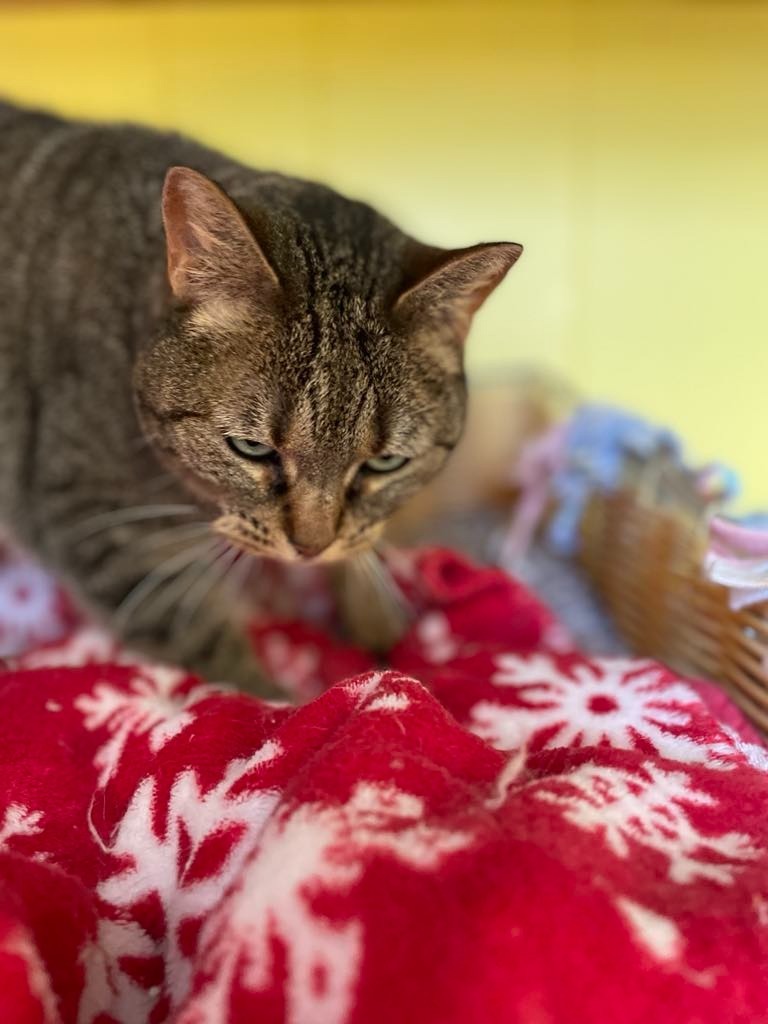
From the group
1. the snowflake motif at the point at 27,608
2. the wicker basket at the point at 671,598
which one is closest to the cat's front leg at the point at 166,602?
the snowflake motif at the point at 27,608

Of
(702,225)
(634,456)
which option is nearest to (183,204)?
(634,456)

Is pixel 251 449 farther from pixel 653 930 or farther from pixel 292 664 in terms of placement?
pixel 653 930

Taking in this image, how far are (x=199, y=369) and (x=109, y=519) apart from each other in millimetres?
289

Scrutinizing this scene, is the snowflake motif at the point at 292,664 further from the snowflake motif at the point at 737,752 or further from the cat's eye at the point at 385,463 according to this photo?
the snowflake motif at the point at 737,752

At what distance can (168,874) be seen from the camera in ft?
1.97

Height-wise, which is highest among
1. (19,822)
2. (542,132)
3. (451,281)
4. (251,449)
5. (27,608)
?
(542,132)

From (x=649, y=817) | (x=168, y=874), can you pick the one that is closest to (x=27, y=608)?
(x=168, y=874)

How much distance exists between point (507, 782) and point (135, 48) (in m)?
1.80

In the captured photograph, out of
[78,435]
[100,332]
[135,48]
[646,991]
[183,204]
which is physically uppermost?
[135,48]

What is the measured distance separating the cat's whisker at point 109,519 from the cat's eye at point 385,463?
0.25m

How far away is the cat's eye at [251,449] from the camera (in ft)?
2.56

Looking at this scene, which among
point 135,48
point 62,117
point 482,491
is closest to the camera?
point 62,117

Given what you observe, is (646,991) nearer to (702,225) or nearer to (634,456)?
(634,456)

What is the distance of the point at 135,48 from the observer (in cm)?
182
